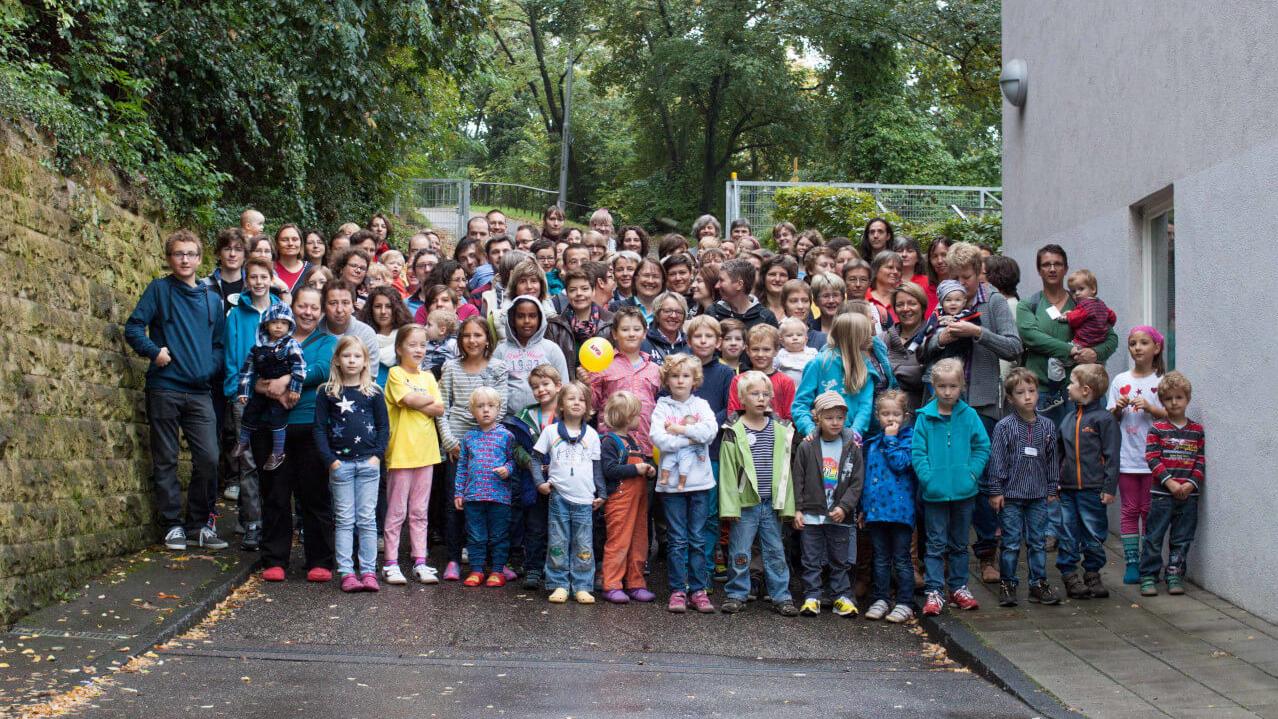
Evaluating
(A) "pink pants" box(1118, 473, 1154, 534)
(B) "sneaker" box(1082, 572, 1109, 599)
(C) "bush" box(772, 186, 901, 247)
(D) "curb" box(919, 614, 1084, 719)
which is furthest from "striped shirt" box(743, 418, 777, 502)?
(C) "bush" box(772, 186, 901, 247)

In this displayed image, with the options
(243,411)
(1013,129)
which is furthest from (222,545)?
(1013,129)

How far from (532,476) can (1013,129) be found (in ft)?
23.9

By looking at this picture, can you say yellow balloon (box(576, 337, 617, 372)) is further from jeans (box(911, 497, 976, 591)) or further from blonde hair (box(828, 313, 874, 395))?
jeans (box(911, 497, 976, 591))

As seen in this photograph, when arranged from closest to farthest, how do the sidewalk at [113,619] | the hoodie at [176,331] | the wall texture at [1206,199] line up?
1. the sidewalk at [113,619]
2. the wall texture at [1206,199]
3. the hoodie at [176,331]

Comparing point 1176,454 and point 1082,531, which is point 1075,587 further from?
point 1176,454

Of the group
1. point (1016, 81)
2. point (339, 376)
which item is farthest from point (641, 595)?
point (1016, 81)

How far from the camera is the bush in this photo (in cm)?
2173

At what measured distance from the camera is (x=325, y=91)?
14266mm

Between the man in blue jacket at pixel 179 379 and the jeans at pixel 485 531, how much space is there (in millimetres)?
1829

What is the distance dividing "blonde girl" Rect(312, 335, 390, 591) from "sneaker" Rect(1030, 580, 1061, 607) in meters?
4.25

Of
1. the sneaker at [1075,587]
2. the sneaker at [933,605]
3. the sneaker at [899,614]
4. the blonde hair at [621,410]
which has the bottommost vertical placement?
the sneaker at [899,614]

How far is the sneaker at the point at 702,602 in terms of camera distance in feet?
27.4

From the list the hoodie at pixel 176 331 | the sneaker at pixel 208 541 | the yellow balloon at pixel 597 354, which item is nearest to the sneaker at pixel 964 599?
the yellow balloon at pixel 597 354

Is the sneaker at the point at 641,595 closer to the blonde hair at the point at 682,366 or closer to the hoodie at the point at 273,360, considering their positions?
the blonde hair at the point at 682,366
